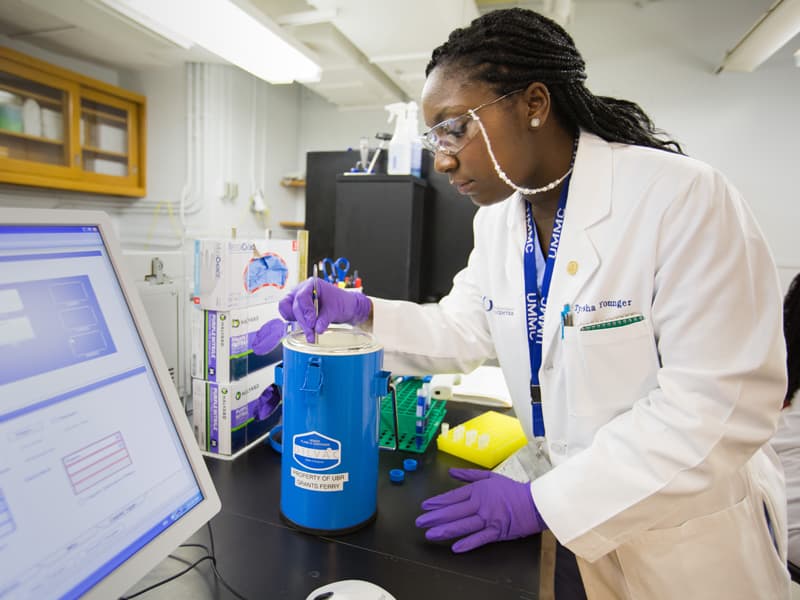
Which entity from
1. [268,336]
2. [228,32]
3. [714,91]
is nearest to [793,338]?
[268,336]

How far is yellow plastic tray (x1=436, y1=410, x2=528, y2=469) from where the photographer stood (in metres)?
0.99

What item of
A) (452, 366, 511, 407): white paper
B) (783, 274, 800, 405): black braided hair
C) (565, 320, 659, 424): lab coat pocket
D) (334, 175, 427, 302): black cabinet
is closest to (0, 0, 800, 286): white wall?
(783, 274, 800, 405): black braided hair

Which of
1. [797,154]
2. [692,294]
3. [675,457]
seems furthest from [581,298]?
[797,154]

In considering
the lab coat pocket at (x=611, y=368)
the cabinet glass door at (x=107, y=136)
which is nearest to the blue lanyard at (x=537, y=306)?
the lab coat pocket at (x=611, y=368)

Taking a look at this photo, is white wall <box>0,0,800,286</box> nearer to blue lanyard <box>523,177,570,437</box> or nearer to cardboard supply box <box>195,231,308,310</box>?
blue lanyard <box>523,177,570,437</box>

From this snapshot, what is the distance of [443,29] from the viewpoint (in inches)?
107

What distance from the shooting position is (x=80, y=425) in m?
0.43

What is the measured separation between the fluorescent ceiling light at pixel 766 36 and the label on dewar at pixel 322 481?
2.86 m

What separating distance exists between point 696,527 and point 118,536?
0.82m

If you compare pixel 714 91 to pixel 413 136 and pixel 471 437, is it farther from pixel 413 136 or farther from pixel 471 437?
pixel 471 437

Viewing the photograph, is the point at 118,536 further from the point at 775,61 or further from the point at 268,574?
the point at 775,61

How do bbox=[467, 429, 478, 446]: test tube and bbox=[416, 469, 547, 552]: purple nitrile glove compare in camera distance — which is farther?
bbox=[467, 429, 478, 446]: test tube

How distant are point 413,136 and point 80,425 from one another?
1457mm

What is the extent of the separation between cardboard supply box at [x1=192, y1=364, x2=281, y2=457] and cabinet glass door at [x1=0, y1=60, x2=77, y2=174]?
3000 mm
